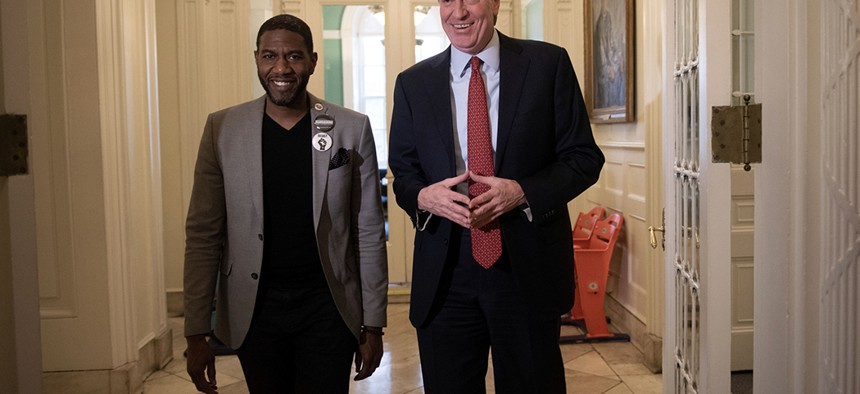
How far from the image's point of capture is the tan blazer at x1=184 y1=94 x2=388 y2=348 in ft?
7.19

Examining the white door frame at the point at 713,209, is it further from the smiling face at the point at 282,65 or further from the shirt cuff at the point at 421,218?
the smiling face at the point at 282,65

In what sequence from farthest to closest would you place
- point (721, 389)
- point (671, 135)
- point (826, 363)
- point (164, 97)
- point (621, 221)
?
point (164, 97)
point (621, 221)
point (671, 135)
point (721, 389)
point (826, 363)

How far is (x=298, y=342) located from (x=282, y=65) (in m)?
0.71

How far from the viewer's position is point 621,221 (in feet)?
17.7

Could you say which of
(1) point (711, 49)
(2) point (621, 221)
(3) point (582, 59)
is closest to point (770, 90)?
(1) point (711, 49)

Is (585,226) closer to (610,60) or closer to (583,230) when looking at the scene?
(583,230)

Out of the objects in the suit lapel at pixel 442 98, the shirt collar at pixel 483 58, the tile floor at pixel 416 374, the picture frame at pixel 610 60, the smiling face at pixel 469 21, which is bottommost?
the tile floor at pixel 416 374

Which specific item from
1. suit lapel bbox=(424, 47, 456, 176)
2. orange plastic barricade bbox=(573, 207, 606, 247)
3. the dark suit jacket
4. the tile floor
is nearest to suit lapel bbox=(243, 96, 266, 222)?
the dark suit jacket

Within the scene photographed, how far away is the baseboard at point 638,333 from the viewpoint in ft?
15.2

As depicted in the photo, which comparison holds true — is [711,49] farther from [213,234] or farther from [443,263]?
[213,234]

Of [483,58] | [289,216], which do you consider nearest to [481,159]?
[483,58]

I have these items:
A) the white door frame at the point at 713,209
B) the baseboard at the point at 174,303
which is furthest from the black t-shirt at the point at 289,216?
the baseboard at the point at 174,303

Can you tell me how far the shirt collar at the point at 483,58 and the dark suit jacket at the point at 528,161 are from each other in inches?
0.8

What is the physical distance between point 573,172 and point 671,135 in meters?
0.84
